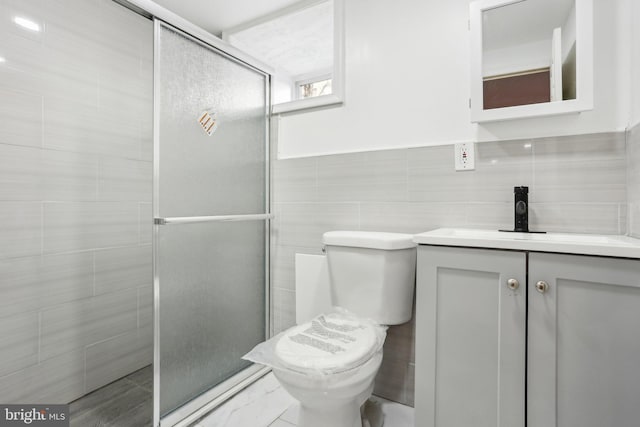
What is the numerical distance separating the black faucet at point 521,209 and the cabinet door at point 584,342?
1.16 feet

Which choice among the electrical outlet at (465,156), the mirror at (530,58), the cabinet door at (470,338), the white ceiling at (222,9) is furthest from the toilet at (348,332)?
the white ceiling at (222,9)

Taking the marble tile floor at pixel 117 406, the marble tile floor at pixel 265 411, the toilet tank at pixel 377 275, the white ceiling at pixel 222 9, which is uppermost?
the white ceiling at pixel 222 9

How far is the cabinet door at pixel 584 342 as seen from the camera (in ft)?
3.01

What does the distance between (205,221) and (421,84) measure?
1.22 m

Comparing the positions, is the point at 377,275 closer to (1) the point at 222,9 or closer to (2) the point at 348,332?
(2) the point at 348,332

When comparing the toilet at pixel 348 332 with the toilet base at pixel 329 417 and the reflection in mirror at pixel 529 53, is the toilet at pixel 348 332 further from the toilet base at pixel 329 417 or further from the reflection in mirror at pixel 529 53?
the reflection in mirror at pixel 529 53

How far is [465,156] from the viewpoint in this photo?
4.88 feet

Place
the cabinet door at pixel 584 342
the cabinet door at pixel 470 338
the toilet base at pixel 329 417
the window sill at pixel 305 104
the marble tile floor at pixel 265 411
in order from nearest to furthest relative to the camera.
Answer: the cabinet door at pixel 584 342 < the cabinet door at pixel 470 338 < the toilet base at pixel 329 417 < the marble tile floor at pixel 265 411 < the window sill at pixel 305 104

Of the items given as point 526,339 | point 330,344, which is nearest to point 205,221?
point 330,344

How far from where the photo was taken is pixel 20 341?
1.45m

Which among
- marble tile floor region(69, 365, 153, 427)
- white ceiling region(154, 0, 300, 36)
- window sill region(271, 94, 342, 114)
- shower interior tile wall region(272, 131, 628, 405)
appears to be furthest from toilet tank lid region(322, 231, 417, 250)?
white ceiling region(154, 0, 300, 36)

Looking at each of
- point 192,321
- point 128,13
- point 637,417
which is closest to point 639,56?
point 637,417

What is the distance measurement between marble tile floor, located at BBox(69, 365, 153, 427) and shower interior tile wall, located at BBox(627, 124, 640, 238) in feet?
6.97

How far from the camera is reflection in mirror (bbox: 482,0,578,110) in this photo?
4.24 ft
